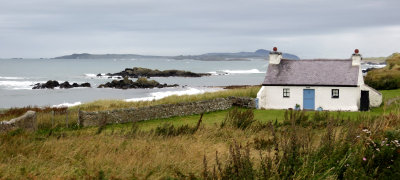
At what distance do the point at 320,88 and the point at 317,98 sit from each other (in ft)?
2.17

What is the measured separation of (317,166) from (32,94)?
60812mm

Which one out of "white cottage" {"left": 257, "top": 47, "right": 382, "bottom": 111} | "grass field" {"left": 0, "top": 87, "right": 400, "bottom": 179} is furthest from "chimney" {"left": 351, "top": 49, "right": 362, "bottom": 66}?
"grass field" {"left": 0, "top": 87, "right": 400, "bottom": 179}

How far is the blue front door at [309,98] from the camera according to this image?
30938mm

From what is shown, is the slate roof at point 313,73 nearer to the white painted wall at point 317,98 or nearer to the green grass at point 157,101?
the white painted wall at point 317,98

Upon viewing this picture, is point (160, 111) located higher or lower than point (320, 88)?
lower

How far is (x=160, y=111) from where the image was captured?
92.1ft

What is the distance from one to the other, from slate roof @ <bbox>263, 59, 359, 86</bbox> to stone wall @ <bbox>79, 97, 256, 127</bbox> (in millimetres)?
2415

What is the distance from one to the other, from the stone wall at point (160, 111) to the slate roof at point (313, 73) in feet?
7.92

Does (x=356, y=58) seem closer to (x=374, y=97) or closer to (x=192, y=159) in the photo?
(x=374, y=97)

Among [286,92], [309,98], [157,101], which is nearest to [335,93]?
[309,98]

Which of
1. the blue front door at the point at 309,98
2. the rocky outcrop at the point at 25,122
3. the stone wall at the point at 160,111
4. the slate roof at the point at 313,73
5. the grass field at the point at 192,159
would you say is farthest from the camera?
the blue front door at the point at 309,98

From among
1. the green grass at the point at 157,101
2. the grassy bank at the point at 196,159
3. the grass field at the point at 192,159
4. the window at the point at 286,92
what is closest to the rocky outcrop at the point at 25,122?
the green grass at the point at 157,101

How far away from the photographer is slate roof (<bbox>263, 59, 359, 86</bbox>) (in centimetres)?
3066

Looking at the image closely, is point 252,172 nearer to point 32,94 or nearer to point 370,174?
point 370,174
